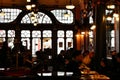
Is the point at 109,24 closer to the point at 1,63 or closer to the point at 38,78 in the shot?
the point at 1,63

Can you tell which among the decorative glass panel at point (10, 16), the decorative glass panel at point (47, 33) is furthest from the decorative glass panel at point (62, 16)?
the decorative glass panel at point (10, 16)

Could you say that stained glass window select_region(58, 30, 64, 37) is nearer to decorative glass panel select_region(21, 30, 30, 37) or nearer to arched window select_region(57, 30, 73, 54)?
arched window select_region(57, 30, 73, 54)

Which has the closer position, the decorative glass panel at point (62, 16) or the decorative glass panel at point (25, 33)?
the decorative glass panel at point (25, 33)

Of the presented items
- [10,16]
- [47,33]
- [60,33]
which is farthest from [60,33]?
[10,16]

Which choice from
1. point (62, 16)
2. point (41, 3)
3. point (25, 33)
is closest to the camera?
point (41, 3)

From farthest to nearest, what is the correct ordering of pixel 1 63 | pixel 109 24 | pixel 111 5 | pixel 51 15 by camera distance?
pixel 51 15 → pixel 109 24 → pixel 1 63 → pixel 111 5

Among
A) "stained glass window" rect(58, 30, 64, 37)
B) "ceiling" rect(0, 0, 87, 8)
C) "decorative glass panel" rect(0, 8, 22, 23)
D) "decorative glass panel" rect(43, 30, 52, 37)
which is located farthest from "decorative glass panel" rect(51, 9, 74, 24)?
"decorative glass panel" rect(0, 8, 22, 23)

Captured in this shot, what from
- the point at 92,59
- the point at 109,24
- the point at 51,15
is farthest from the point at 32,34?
the point at 92,59

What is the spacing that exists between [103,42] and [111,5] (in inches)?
81.2

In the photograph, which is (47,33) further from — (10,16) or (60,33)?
(10,16)

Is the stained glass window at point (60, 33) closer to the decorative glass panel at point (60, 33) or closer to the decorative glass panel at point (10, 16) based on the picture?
the decorative glass panel at point (60, 33)

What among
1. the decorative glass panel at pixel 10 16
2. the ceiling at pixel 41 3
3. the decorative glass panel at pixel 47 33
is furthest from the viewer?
the decorative glass panel at pixel 47 33

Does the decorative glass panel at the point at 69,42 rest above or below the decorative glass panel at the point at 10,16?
below

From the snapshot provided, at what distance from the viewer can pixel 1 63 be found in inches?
522
